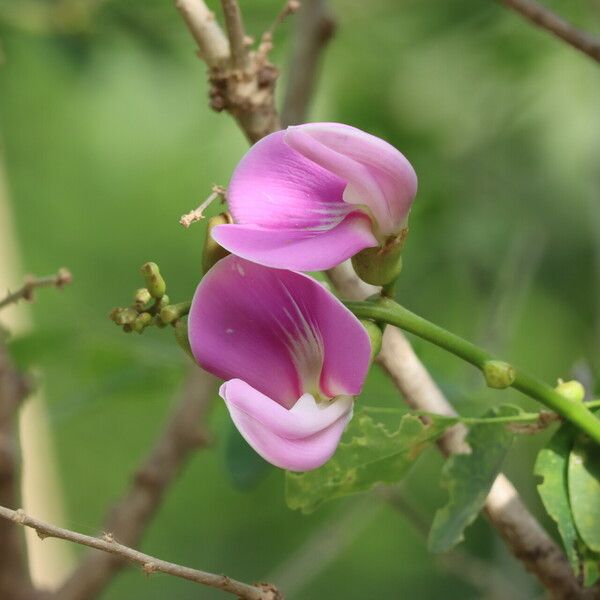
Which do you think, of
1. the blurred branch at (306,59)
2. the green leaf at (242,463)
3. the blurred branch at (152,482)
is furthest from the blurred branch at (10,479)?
the blurred branch at (306,59)

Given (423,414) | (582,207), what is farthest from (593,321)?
(423,414)

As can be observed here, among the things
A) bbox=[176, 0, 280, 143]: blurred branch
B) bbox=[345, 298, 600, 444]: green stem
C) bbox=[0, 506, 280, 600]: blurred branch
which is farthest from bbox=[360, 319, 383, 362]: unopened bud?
bbox=[176, 0, 280, 143]: blurred branch

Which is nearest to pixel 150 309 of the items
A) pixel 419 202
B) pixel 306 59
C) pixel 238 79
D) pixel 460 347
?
pixel 460 347

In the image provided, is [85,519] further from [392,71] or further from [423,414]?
[423,414]

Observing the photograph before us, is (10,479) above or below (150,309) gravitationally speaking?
below

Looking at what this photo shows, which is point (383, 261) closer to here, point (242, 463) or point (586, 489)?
point (586, 489)

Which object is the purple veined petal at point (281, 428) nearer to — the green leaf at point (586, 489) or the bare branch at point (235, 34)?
the green leaf at point (586, 489)
